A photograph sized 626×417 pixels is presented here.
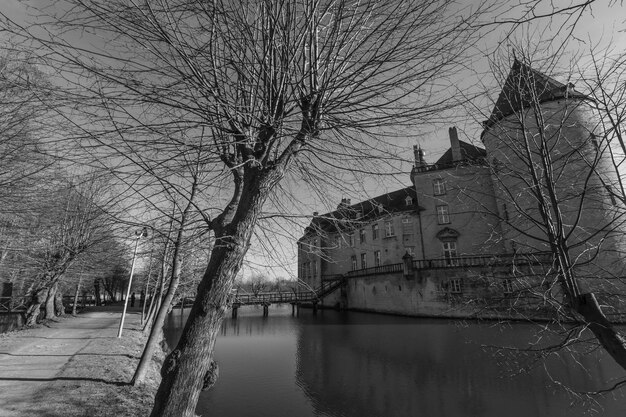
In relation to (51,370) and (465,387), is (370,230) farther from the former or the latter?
(51,370)

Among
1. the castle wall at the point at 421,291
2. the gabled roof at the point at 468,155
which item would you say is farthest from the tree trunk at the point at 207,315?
the castle wall at the point at 421,291

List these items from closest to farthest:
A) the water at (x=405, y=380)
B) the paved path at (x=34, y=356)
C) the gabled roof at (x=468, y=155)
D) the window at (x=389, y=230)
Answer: the gabled roof at (x=468, y=155) → the paved path at (x=34, y=356) → the water at (x=405, y=380) → the window at (x=389, y=230)

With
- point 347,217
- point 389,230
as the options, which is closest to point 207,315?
point 347,217

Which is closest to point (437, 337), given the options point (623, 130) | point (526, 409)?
point (526, 409)

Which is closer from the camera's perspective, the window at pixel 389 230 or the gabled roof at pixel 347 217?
the gabled roof at pixel 347 217

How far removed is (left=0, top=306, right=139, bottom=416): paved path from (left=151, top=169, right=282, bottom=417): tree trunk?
→ 5.08 metres

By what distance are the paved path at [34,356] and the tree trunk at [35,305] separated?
0.67 meters

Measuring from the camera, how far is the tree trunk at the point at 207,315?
230 centimetres

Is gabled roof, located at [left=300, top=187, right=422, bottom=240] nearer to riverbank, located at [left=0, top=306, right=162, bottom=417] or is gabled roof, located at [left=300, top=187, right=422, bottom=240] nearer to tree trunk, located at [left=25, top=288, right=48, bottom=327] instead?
riverbank, located at [left=0, top=306, right=162, bottom=417]

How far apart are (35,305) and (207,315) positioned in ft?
59.9

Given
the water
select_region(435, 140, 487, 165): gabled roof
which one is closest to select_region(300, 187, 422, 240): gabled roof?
select_region(435, 140, 487, 165): gabled roof

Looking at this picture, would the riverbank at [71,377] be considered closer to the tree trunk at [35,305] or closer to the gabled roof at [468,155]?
the tree trunk at [35,305]

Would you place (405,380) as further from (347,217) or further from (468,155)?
(347,217)

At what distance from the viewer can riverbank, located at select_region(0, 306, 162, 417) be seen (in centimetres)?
569
